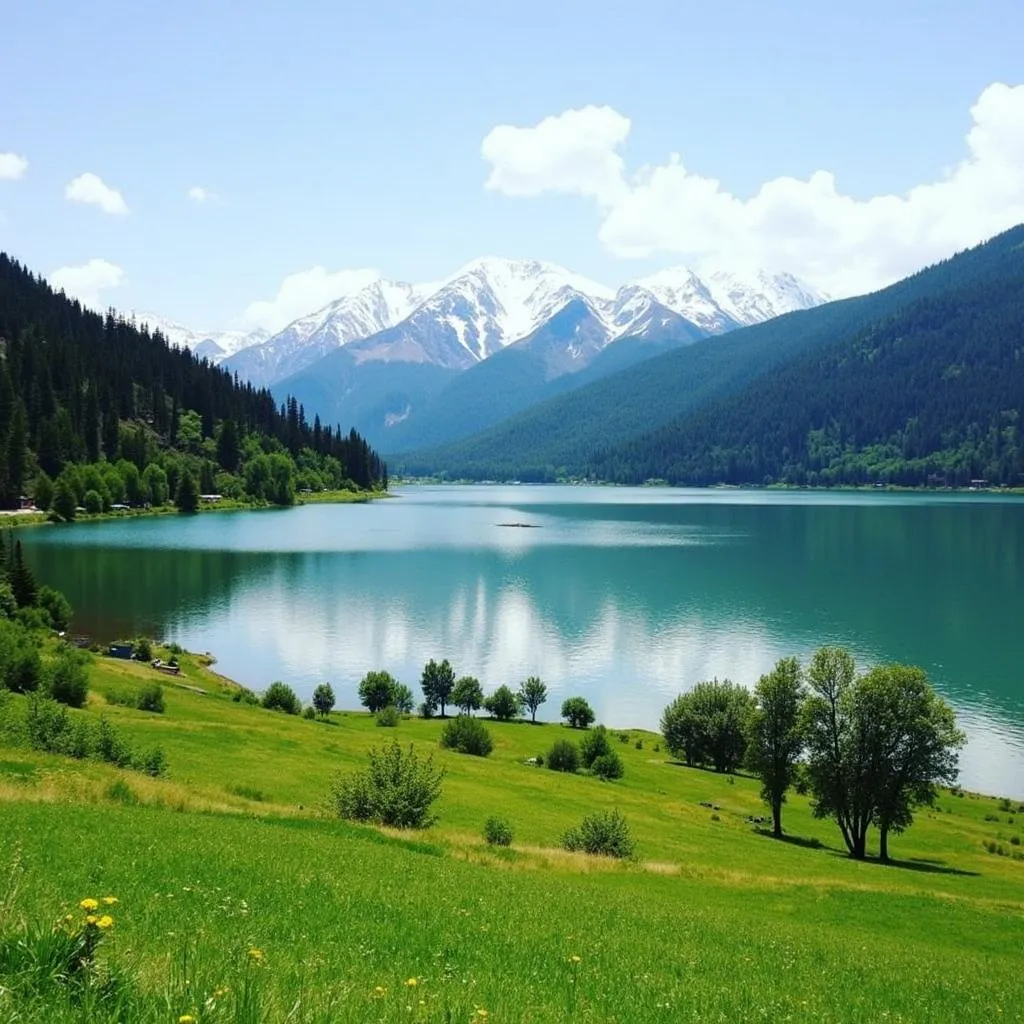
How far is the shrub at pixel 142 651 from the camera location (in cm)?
7931

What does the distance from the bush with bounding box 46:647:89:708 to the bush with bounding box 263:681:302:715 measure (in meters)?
19.4

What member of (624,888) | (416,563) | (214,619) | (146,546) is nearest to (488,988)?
(624,888)

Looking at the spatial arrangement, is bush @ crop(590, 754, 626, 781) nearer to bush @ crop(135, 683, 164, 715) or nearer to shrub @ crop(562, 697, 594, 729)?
shrub @ crop(562, 697, 594, 729)

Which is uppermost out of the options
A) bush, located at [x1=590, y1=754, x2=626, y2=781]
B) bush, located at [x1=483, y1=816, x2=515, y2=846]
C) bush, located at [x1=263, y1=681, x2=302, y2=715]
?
bush, located at [x1=483, y1=816, x2=515, y2=846]

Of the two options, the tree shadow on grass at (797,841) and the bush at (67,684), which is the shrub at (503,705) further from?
the bush at (67,684)

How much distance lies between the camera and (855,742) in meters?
54.7

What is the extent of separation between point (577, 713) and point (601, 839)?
1645 inches

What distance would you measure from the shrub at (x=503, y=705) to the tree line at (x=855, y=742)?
2673 cm

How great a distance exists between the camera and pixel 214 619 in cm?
10806

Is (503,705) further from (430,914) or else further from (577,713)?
(430,914)

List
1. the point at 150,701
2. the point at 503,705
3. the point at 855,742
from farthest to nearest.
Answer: the point at 503,705 < the point at 150,701 < the point at 855,742

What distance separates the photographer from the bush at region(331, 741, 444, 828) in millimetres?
35000

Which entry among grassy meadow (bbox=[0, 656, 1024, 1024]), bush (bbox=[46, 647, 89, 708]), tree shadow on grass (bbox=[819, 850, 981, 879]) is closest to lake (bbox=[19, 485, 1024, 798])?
tree shadow on grass (bbox=[819, 850, 981, 879])

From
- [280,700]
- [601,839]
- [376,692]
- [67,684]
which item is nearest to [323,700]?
[376,692]
